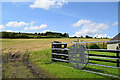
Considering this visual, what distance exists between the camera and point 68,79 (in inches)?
242

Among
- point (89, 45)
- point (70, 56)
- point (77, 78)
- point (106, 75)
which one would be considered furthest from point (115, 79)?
point (89, 45)

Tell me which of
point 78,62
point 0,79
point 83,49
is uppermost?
point 83,49

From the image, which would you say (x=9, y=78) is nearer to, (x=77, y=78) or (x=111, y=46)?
(x=77, y=78)

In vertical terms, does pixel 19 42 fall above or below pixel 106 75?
above

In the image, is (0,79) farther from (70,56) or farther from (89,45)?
(89,45)

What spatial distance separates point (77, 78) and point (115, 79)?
1.69 meters

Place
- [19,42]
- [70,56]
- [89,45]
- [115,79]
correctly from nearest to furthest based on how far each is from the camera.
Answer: [115,79]
[70,56]
[89,45]
[19,42]

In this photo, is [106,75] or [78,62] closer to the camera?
[106,75]

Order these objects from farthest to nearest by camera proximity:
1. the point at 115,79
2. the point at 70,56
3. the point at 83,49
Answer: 1. the point at 70,56
2. the point at 83,49
3. the point at 115,79

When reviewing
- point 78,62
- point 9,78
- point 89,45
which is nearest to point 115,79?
point 78,62

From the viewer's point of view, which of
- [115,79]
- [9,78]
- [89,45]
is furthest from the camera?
[89,45]

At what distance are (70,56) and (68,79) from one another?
3.03 metres

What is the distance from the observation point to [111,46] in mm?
27266

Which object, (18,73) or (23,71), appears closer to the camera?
(18,73)
